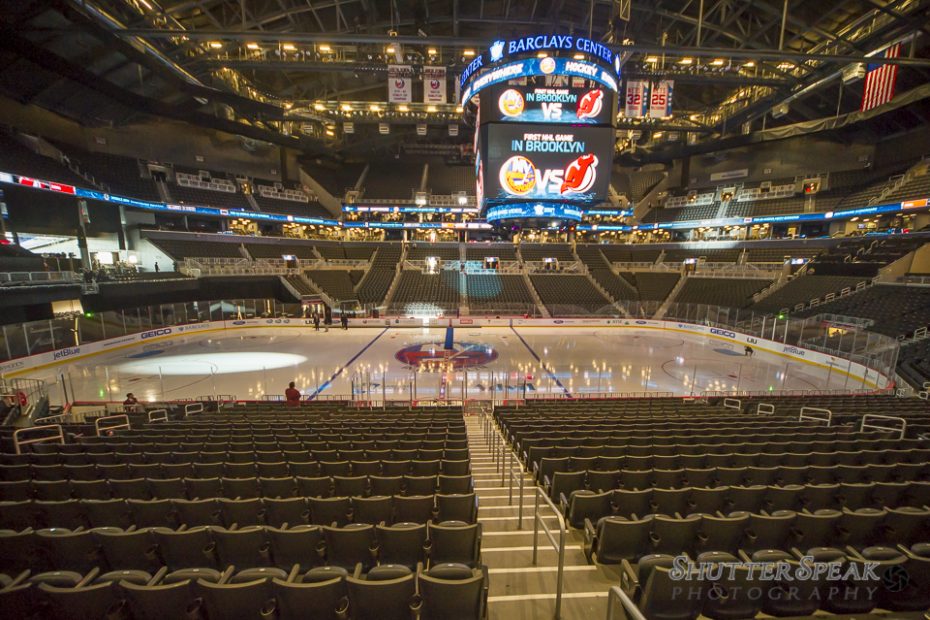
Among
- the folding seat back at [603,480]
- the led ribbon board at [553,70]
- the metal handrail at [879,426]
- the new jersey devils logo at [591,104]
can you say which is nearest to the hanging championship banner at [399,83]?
the led ribbon board at [553,70]

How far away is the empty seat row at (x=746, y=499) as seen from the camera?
4.14m

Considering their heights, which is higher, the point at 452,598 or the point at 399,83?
the point at 399,83

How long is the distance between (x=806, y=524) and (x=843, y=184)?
144 feet

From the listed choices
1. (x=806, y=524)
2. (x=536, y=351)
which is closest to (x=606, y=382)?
(x=536, y=351)

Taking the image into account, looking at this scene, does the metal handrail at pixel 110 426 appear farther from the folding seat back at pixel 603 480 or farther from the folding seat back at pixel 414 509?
the folding seat back at pixel 603 480

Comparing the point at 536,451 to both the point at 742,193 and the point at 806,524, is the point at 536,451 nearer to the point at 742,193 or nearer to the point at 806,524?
the point at 806,524

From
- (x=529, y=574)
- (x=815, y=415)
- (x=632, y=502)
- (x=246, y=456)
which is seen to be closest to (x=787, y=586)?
(x=632, y=502)

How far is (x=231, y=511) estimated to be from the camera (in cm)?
402

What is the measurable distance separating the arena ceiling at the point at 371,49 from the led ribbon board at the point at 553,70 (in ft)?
7.73

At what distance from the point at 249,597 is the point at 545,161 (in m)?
15.1

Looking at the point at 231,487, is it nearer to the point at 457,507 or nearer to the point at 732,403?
the point at 457,507

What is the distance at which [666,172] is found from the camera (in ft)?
153

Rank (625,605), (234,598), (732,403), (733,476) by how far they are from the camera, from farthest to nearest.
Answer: (732,403)
(733,476)
(234,598)
(625,605)

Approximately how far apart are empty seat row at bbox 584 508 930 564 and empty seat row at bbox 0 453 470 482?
248cm
